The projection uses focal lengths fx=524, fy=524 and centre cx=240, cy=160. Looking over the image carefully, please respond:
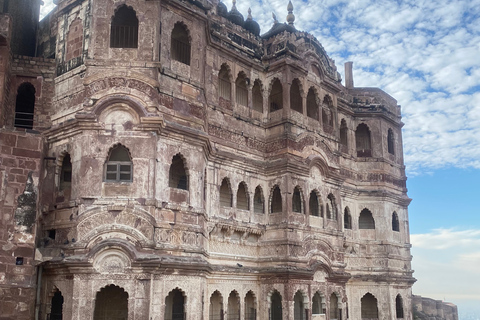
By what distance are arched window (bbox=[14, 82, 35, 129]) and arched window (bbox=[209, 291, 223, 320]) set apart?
26.9ft

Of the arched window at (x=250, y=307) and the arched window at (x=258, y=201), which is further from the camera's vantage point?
the arched window at (x=258, y=201)

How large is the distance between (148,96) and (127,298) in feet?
19.2

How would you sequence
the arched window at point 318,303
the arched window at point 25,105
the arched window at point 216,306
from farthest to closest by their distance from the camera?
the arched window at point 318,303, the arched window at point 216,306, the arched window at point 25,105

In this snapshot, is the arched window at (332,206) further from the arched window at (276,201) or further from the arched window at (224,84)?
the arched window at (224,84)

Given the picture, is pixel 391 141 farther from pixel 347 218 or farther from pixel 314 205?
pixel 314 205

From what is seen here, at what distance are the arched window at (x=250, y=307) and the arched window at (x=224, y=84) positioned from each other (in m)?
7.30

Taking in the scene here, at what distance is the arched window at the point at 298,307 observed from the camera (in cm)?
1961

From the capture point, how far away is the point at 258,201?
2011 centimetres

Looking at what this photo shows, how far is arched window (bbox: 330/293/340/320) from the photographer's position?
21.1m

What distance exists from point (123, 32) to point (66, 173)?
469cm

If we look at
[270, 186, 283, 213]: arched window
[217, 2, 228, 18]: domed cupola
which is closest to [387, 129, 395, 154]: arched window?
[270, 186, 283, 213]: arched window

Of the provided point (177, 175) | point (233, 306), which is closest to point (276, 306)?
point (233, 306)

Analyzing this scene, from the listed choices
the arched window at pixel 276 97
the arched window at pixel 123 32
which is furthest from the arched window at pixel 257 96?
the arched window at pixel 123 32

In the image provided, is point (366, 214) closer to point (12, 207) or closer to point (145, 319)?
→ point (145, 319)
